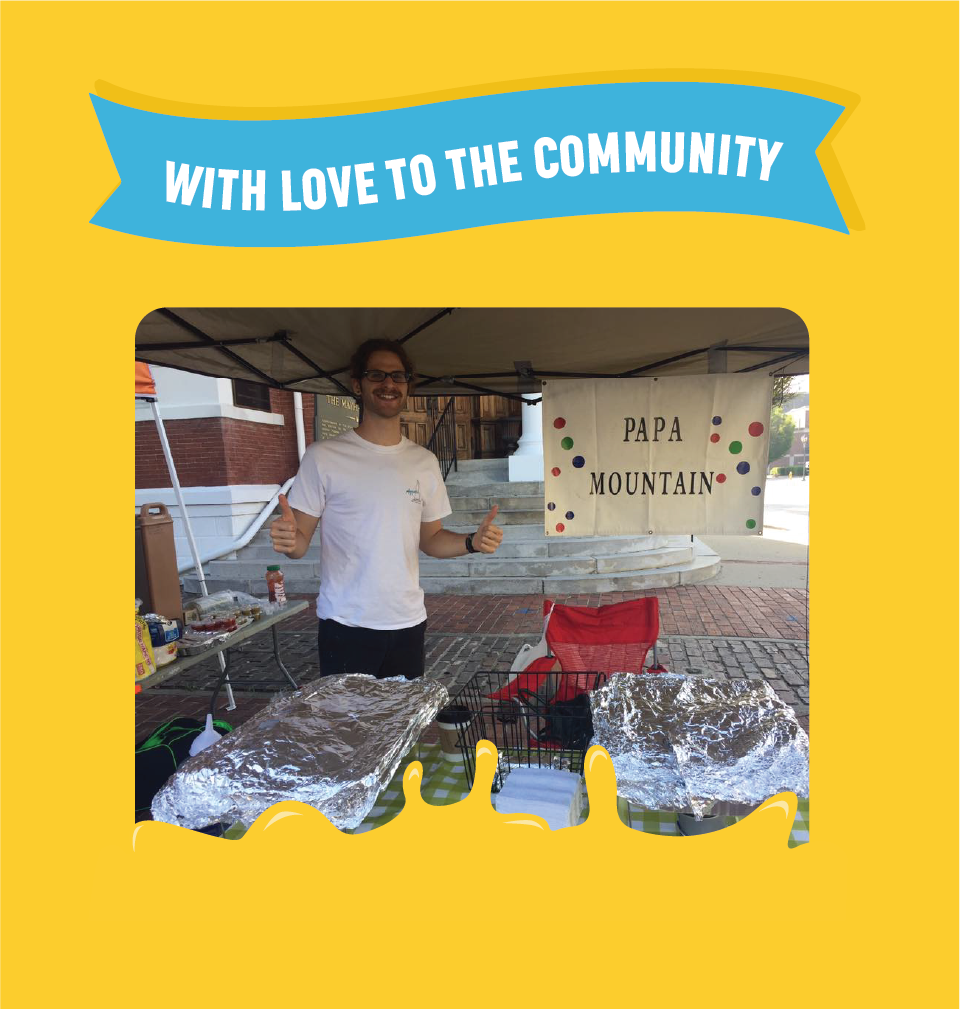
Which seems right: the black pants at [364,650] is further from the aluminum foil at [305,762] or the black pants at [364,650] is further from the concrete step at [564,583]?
the concrete step at [564,583]

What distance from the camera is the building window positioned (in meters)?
9.46

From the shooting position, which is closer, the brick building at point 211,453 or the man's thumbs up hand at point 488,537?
the man's thumbs up hand at point 488,537

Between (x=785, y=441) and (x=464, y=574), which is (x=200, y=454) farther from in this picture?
(x=785, y=441)

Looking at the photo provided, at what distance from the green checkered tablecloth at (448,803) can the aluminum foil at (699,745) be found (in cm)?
20

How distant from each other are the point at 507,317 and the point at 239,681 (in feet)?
13.0

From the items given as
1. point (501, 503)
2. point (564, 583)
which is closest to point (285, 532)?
point (564, 583)

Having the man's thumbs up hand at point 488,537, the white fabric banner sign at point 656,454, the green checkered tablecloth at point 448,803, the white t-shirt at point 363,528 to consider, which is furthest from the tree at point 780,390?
the green checkered tablecloth at point 448,803

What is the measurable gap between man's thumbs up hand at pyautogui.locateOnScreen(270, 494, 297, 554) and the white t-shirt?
159 millimetres

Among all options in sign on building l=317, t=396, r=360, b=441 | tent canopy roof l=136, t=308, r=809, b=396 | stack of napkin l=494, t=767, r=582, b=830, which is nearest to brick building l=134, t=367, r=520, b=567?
sign on building l=317, t=396, r=360, b=441

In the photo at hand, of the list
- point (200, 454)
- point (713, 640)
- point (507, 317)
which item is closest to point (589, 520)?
point (507, 317)

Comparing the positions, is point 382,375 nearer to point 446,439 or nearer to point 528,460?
point 528,460

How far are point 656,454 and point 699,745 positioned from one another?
1889mm

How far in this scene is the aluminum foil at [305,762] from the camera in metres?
1.51

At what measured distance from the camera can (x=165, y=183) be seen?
1.39 meters
